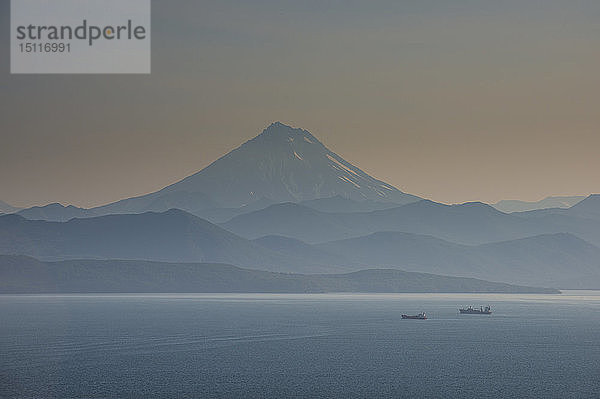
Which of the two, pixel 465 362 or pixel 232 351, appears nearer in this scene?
pixel 465 362

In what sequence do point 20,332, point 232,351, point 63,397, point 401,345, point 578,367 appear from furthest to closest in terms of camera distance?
point 20,332 < point 401,345 < point 232,351 < point 578,367 < point 63,397

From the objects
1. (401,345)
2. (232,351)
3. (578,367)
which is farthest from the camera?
(401,345)

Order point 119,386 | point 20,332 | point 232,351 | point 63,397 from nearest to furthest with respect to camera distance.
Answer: point 63,397 → point 119,386 → point 232,351 → point 20,332

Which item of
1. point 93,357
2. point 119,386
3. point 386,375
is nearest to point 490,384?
point 386,375

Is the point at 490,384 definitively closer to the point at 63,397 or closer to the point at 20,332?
the point at 63,397

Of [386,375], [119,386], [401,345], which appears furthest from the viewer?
[401,345]

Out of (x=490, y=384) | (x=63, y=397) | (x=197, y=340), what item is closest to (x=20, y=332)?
(x=197, y=340)

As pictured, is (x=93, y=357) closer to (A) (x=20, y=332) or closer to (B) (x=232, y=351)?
(B) (x=232, y=351)

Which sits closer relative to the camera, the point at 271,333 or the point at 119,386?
the point at 119,386

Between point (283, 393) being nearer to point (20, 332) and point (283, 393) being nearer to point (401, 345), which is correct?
point (401, 345)
